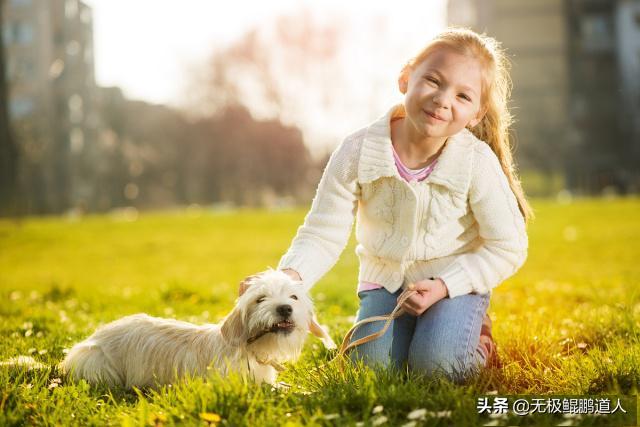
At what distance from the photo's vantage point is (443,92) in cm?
355

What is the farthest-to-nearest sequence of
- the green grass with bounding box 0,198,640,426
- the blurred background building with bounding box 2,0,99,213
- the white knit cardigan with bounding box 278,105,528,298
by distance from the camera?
the blurred background building with bounding box 2,0,99,213
the white knit cardigan with bounding box 278,105,528,298
the green grass with bounding box 0,198,640,426

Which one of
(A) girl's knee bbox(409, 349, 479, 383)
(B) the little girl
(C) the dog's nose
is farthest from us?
(B) the little girl

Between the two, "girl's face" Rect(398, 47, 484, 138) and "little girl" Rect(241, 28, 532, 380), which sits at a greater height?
"girl's face" Rect(398, 47, 484, 138)

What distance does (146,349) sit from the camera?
355 centimetres

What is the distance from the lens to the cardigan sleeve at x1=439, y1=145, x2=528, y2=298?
377 centimetres

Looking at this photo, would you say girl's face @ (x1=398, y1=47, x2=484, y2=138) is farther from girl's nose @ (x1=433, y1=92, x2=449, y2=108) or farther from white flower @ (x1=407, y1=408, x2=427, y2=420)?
white flower @ (x1=407, y1=408, x2=427, y2=420)

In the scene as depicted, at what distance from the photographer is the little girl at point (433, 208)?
360cm

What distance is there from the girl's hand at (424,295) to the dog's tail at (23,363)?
74.1 inches

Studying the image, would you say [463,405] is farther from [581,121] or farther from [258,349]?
[581,121]

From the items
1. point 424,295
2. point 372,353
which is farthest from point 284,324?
point 424,295

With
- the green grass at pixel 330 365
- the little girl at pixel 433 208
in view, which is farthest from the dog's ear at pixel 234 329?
the little girl at pixel 433 208

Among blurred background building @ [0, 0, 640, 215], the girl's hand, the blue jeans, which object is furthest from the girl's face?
blurred background building @ [0, 0, 640, 215]

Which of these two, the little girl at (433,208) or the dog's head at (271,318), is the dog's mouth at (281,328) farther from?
the little girl at (433,208)

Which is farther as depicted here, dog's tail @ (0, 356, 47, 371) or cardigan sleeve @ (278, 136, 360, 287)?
cardigan sleeve @ (278, 136, 360, 287)
